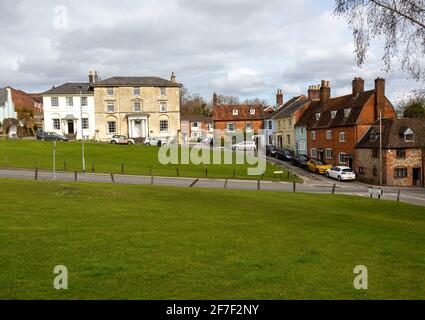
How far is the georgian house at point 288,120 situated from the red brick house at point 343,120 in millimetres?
4343

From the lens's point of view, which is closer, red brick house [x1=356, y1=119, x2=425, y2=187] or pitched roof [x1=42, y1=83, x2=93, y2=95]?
red brick house [x1=356, y1=119, x2=425, y2=187]

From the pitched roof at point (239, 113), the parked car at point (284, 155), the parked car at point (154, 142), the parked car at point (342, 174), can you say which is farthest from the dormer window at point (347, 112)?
the pitched roof at point (239, 113)

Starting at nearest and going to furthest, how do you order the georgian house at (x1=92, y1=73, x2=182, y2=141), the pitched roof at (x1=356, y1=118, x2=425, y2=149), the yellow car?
the pitched roof at (x1=356, y1=118, x2=425, y2=149), the yellow car, the georgian house at (x1=92, y1=73, x2=182, y2=141)

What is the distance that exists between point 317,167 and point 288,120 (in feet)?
74.8

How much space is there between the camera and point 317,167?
181 ft

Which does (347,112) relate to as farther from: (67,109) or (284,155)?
(67,109)

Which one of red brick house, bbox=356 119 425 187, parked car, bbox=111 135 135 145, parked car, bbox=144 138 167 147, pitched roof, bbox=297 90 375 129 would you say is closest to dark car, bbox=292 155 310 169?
pitched roof, bbox=297 90 375 129

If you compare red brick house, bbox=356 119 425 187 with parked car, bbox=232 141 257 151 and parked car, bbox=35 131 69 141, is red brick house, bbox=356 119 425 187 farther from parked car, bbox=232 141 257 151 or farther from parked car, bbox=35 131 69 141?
parked car, bbox=35 131 69 141

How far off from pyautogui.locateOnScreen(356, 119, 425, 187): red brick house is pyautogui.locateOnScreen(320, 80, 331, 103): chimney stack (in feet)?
51.8

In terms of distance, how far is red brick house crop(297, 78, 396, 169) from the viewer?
55312 millimetres

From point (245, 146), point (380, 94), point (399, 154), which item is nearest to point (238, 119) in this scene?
point (245, 146)

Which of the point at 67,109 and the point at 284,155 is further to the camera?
the point at 67,109

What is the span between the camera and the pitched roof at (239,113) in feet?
308
